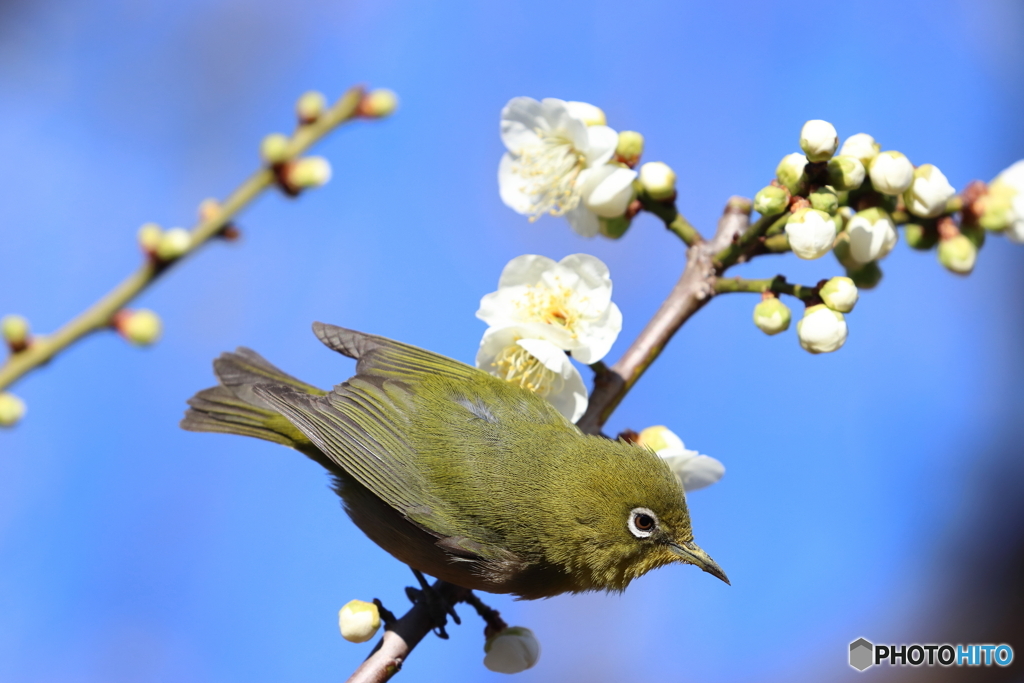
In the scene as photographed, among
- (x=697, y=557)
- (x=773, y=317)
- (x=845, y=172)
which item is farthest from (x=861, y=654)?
(x=845, y=172)

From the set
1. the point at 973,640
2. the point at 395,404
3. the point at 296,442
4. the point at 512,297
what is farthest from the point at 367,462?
the point at 973,640

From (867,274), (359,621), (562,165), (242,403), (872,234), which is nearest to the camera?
(872,234)

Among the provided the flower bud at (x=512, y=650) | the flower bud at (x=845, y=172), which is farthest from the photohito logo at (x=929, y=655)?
the flower bud at (x=845, y=172)

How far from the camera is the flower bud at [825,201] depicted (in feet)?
9.12

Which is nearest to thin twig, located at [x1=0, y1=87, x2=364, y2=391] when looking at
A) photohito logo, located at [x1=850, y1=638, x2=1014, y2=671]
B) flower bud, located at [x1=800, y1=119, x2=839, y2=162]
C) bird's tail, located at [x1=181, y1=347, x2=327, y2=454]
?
flower bud, located at [x1=800, y1=119, x2=839, y2=162]

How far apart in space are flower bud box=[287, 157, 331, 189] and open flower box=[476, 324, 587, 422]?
1.81 metres

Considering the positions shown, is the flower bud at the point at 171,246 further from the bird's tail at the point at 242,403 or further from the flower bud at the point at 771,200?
the bird's tail at the point at 242,403

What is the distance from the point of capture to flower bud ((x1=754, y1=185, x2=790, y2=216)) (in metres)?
2.80

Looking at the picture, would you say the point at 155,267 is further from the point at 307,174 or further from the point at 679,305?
the point at 679,305

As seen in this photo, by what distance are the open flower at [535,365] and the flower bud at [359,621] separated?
1.08 metres

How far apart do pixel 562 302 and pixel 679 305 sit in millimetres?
467

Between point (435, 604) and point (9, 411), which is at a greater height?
point (435, 604)

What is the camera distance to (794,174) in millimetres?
2838

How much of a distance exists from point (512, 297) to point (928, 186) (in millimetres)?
1534
